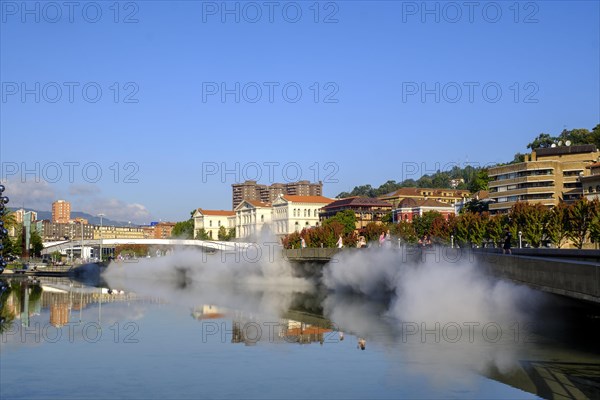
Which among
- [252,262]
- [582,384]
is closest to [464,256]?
[582,384]

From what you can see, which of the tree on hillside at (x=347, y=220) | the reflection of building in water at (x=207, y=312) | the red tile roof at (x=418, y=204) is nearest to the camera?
the reflection of building in water at (x=207, y=312)

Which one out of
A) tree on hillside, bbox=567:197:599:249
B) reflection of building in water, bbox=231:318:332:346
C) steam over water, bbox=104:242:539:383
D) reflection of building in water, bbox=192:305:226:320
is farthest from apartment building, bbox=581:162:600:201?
reflection of building in water, bbox=231:318:332:346

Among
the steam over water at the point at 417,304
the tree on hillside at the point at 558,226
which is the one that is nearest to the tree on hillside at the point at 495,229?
the tree on hillside at the point at 558,226

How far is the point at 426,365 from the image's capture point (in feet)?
95.7

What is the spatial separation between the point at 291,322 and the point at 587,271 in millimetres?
23452

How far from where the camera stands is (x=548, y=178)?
467 ft

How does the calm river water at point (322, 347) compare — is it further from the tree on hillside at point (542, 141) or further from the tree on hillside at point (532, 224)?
the tree on hillside at point (542, 141)

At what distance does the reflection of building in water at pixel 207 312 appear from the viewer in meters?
52.2

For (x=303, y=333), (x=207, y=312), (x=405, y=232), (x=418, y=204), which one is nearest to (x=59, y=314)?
(x=207, y=312)

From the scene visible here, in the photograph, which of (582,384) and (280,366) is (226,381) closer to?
(280,366)

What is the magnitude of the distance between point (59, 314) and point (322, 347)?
25.8 metres

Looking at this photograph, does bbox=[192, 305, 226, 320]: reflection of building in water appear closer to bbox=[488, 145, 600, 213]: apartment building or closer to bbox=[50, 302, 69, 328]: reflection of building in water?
bbox=[50, 302, 69, 328]: reflection of building in water

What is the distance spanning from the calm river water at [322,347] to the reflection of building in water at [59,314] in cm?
14

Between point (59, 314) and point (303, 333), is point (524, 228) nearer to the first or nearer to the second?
point (303, 333)
